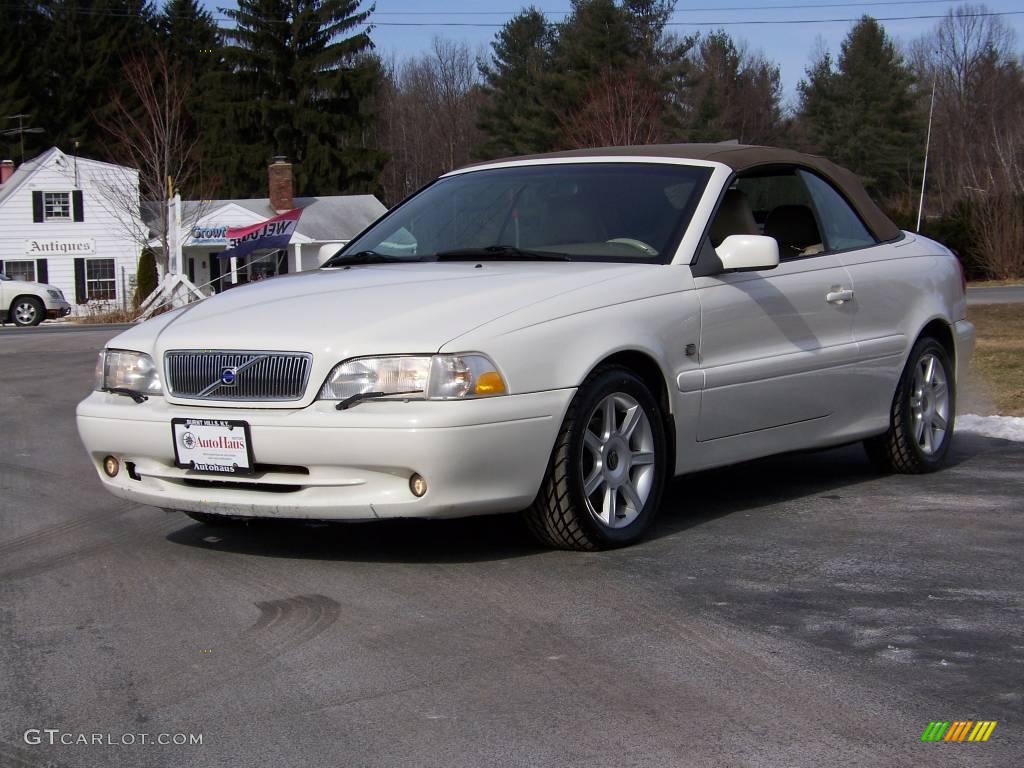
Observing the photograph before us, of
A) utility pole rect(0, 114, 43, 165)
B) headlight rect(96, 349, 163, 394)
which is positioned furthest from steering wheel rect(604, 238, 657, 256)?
utility pole rect(0, 114, 43, 165)

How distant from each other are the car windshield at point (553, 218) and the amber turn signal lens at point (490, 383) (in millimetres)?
1111

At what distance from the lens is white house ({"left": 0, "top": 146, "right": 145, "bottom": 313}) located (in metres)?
48.8

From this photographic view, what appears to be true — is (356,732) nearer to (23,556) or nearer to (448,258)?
(23,556)

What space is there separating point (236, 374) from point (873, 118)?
6389 centimetres

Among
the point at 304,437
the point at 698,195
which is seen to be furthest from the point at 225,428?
the point at 698,195

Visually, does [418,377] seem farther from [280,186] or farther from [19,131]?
[19,131]

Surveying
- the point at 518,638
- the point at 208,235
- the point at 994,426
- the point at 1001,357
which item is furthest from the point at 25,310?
the point at 518,638

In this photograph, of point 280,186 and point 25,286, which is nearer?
point 25,286

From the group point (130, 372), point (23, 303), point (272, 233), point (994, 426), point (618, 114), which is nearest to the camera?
point (130, 372)

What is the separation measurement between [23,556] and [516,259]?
2292 millimetres

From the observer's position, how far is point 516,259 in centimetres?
595

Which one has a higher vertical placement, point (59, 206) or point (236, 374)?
point (59, 206)

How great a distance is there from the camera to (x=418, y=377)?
16.0 feet

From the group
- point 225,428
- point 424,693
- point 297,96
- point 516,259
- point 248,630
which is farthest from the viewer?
point 297,96
